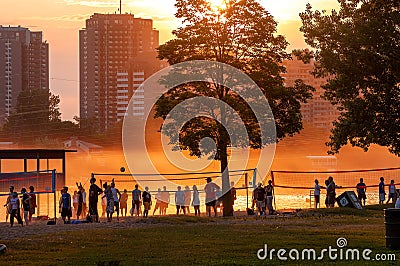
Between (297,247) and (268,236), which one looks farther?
(268,236)

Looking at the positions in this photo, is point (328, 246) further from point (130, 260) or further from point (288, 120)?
point (288, 120)

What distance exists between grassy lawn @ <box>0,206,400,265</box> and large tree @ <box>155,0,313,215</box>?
2041 centimetres

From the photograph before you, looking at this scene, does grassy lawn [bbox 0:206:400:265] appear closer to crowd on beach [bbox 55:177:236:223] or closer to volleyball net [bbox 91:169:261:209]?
crowd on beach [bbox 55:177:236:223]

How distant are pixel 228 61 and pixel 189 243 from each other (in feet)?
101

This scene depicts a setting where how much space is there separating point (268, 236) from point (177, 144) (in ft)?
93.6

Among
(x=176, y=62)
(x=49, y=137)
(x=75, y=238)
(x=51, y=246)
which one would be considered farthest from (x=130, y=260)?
(x=49, y=137)

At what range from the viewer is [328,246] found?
23.5 m

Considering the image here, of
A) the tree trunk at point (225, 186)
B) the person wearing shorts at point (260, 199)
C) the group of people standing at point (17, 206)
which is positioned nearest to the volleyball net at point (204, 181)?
the tree trunk at point (225, 186)

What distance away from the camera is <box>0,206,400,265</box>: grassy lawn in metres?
21.3

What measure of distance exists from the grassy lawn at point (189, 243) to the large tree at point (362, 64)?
15.5 m

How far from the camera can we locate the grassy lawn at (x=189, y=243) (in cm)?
2133

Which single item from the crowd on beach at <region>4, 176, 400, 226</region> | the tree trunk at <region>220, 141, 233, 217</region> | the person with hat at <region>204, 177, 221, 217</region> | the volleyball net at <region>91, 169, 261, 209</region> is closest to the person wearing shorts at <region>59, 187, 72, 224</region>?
the crowd on beach at <region>4, 176, 400, 226</region>

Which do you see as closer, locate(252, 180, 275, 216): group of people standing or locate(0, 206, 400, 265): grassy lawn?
locate(0, 206, 400, 265): grassy lawn

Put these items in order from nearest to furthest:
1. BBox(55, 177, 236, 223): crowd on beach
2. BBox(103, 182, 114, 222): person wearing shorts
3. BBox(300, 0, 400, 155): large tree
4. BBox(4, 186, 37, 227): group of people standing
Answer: BBox(4, 186, 37, 227): group of people standing, BBox(55, 177, 236, 223): crowd on beach, BBox(103, 182, 114, 222): person wearing shorts, BBox(300, 0, 400, 155): large tree
